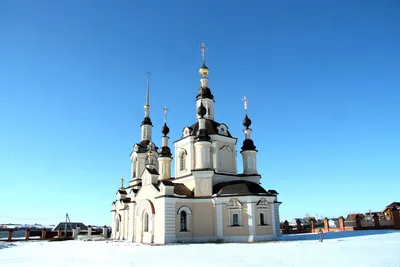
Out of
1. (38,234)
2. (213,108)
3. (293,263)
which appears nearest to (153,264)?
(293,263)

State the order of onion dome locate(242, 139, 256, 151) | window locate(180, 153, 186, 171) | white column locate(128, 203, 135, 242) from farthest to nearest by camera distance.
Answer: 1. onion dome locate(242, 139, 256, 151)
2. window locate(180, 153, 186, 171)
3. white column locate(128, 203, 135, 242)

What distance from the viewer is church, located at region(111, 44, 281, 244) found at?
2533cm

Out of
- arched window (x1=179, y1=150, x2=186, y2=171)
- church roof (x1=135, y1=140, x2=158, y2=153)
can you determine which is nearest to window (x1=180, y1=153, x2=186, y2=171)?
arched window (x1=179, y1=150, x2=186, y2=171)

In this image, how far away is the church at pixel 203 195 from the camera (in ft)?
83.1

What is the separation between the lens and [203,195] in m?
26.9

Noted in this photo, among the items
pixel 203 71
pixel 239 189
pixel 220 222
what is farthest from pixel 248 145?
pixel 220 222

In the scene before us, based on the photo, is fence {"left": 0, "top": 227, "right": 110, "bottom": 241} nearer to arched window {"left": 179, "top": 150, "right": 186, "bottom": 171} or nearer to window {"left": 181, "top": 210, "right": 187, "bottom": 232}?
arched window {"left": 179, "top": 150, "right": 186, "bottom": 171}

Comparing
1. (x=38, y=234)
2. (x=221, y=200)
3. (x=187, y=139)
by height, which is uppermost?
(x=187, y=139)

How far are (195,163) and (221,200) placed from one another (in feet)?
15.1

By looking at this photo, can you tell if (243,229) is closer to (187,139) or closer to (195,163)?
(195,163)

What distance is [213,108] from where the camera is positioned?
32.6m

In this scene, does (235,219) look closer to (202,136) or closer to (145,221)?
(202,136)

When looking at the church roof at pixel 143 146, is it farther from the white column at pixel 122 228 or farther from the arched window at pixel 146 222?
the arched window at pixel 146 222

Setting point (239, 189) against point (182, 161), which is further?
point (182, 161)
